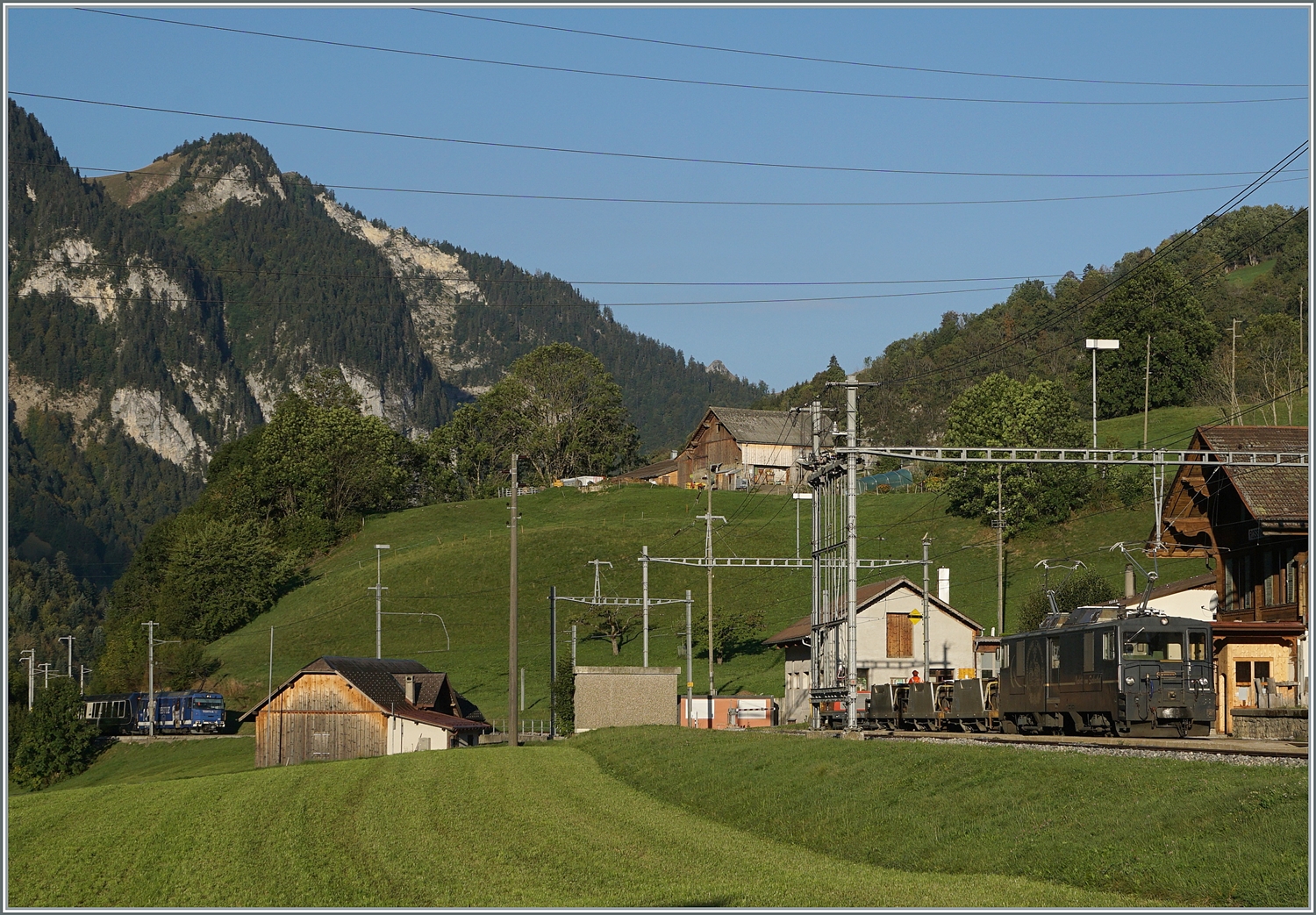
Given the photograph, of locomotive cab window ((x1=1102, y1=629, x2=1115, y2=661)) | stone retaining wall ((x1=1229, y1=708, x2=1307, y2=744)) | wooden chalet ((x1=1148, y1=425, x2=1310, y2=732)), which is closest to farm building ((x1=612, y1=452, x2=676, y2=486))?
wooden chalet ((x1=1148, y1=425, x2=1310, y2=732))

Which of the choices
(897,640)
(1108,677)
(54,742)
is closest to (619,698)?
(897,640)

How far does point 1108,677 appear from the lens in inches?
1206

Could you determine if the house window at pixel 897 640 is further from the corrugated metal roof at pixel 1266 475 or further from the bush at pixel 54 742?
the bush at pixel 54 742

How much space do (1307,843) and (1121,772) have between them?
16.1ft

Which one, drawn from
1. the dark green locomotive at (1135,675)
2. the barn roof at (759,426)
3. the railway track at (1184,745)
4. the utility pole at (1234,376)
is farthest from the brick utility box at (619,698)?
the barn roof at (759,426)

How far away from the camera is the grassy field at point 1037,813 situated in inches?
585

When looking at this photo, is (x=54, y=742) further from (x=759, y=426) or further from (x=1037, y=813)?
(x=759, y=426)

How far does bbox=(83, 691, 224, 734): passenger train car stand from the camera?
89688 mm

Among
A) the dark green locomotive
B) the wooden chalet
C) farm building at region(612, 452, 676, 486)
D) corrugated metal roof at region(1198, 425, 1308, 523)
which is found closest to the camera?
the dark green locomotive

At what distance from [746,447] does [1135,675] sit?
119 metres

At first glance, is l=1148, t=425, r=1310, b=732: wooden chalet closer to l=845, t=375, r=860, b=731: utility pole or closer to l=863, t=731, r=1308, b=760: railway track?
l=845, t=375, r=860, b=731: utility pole

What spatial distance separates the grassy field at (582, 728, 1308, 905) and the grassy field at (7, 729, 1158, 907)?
55cm

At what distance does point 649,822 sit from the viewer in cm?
2281

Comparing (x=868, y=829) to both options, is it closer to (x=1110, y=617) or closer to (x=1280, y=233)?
(x=1110, y=617)
